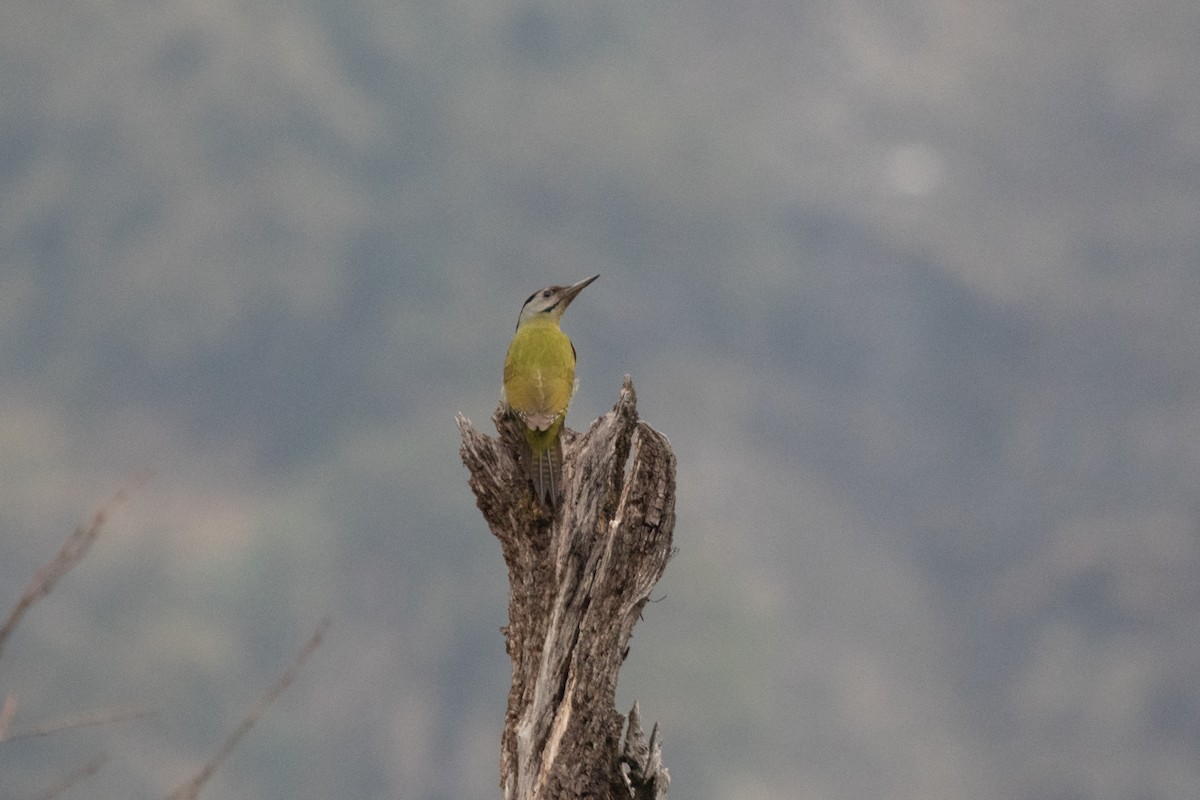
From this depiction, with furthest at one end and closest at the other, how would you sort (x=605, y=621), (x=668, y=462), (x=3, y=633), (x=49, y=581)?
(x=668, y=462) < (x=605, y=621) < (x=49, y=581) < (x=3, y=633)

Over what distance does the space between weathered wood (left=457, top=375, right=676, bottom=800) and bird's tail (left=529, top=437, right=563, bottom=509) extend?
0.14 meters

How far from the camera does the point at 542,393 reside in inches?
485

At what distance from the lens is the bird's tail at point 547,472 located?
12.0 m

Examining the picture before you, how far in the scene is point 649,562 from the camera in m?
12.3

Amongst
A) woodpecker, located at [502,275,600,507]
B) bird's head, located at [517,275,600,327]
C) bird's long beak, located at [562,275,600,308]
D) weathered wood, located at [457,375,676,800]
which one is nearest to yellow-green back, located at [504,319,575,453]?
woodpecker, located at [502,275,600,507]

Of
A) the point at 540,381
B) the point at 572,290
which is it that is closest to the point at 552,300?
the point at 572,290

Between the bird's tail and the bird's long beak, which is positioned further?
Result: the bird's long beak

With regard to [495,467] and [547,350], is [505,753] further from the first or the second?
[547,350]

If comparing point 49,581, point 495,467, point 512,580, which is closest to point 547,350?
point 495,467

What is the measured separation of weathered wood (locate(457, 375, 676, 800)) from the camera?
11.2 metres

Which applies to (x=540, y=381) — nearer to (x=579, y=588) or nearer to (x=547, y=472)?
(x=547, y=472)

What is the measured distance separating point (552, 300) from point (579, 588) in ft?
14.2

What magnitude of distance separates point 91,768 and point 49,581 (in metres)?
0.54

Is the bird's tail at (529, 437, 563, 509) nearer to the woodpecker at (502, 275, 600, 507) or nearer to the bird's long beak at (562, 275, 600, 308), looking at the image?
the woodpecker at (502, 275, 600, 507)
